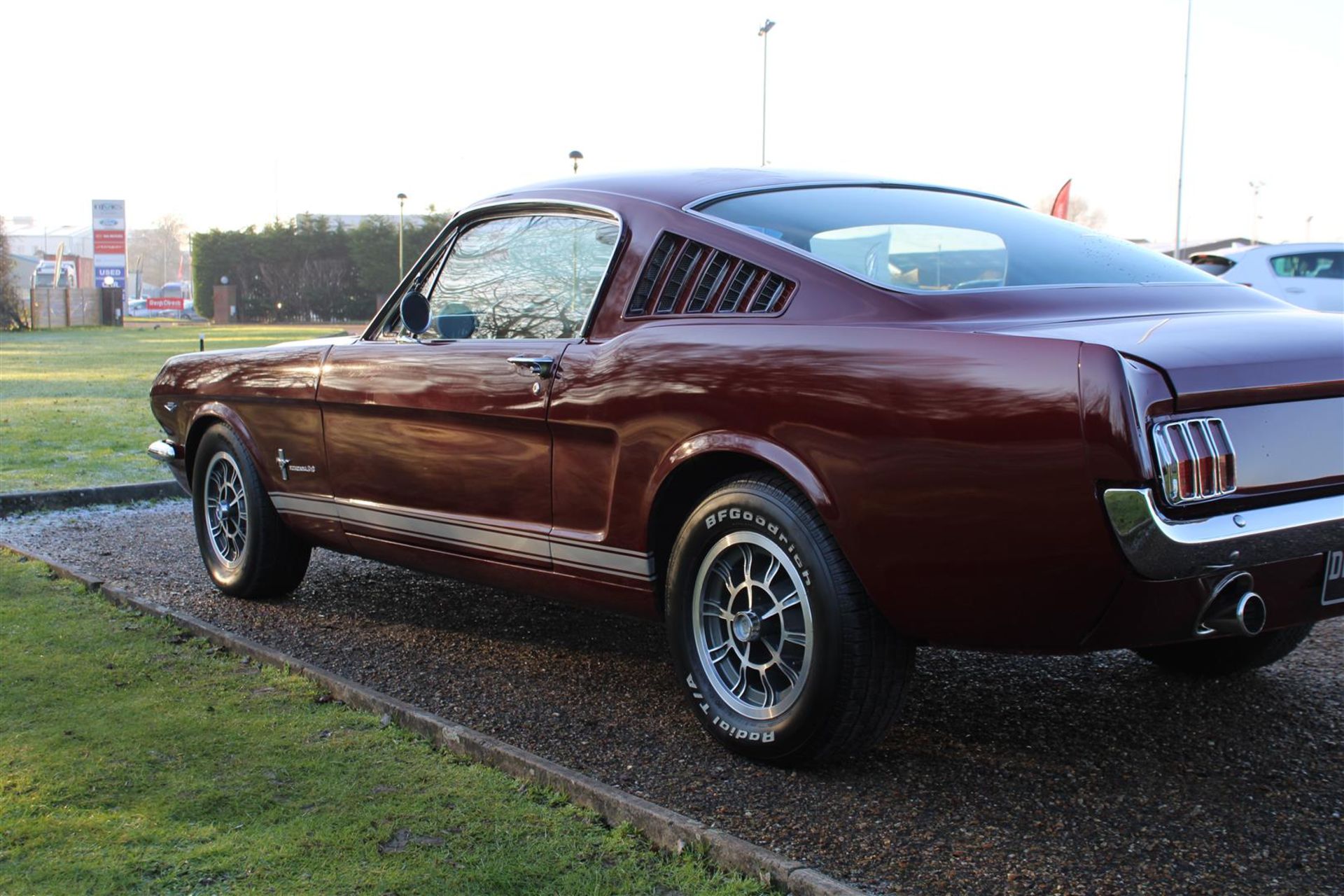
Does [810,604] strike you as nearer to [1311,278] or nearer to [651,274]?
[651,274]

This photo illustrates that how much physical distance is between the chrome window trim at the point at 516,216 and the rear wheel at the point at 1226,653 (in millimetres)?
1953

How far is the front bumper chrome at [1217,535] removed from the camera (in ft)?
8.82

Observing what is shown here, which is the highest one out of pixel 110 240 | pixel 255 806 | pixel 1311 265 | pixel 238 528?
pixel 110 240

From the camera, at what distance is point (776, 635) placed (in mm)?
3391

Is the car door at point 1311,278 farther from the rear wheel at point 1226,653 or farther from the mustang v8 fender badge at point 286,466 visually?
the mustang v8 fender badge at point 286,466

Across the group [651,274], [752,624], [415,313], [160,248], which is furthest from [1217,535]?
[160,248]

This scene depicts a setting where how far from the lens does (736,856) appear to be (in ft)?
9.09

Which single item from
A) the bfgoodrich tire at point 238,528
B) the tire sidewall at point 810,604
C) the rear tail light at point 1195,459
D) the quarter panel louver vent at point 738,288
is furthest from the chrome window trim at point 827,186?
the bfgoodrich tire at point 238,528

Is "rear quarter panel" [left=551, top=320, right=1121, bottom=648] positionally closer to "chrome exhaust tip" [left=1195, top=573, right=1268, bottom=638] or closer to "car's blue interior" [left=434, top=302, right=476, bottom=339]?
"chrome exhaust tip" [left=1195, top=573, right=1268, bottom=638]

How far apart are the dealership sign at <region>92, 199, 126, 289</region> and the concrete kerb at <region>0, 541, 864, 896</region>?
66.2 metres

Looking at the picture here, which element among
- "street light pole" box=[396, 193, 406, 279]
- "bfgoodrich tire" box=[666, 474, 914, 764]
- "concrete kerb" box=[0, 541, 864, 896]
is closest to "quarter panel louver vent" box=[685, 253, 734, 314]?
"bfgoodrich tire" box=[666, 474, 914, 764]

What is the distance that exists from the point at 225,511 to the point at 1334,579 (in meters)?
4.14

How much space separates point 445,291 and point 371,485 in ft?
2.40

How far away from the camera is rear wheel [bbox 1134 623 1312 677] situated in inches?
158
